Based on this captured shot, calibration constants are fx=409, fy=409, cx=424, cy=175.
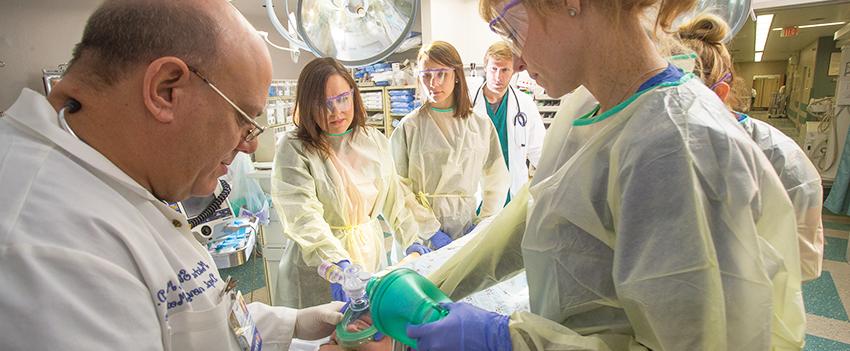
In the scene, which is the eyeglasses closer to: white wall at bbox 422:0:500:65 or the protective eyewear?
the protective eyewear

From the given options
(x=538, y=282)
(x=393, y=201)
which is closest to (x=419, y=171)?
(x=393, y=201)

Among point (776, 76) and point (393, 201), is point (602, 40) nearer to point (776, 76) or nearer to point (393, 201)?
point (393, 201)

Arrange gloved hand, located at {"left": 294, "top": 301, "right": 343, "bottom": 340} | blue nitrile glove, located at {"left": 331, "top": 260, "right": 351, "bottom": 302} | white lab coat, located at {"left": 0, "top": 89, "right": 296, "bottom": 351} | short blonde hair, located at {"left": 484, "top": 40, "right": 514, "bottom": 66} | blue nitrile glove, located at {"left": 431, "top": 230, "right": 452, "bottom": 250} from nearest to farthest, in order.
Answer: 1. white lab coat, located at {"left": 0, "top": 89, "right": 296, "bottom": 351}
2. gloved hand, located at {"left": 294, "top": 301, "right": 343, "bottom": 340}
3. blue nitrile glove, located at {"left": 331, "top": 260, "right": 351, "bottom": 302}
4. blue nitrile glove, located at {"left": 431, "top": 230, "right": 452, "bottom": 250}
5. short blonde hair, located at {"left": 484, "top": 40, "right": 514, "bottom": 66}

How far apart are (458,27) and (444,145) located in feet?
9.40

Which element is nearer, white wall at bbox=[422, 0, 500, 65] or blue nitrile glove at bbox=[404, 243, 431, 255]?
blue nitrile glove at bbox=[404, 243, 431, 255]

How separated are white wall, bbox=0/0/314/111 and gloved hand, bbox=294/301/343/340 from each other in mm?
3336

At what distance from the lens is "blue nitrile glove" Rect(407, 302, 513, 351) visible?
81cm

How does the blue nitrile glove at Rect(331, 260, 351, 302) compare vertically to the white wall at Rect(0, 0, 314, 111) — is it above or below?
below

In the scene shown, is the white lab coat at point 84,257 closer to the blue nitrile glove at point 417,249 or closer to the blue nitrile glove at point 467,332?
the blue nitrile glove at point 467,332

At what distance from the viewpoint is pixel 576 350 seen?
71cm

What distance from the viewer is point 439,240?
7.00 ft

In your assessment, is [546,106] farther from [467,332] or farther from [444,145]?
[467,332]

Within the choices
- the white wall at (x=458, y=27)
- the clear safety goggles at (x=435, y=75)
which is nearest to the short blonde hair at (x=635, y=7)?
the clear safety goggles at (x=435, y=75)

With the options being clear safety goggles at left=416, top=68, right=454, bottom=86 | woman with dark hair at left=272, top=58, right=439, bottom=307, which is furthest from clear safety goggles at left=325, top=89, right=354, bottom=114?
clear safety goggles at left=416, top=68, right=454, bottom=86
